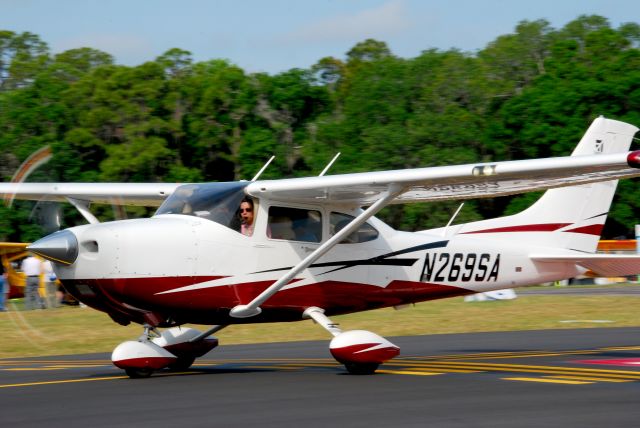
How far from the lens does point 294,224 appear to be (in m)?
13.2

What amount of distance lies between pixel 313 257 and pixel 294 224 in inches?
29.3

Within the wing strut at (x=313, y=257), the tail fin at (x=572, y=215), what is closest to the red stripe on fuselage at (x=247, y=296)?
the wing strut at (x=313, y=257)

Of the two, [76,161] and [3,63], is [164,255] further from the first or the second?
[3,63]

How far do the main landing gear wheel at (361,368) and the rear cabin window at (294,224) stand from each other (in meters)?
1.71

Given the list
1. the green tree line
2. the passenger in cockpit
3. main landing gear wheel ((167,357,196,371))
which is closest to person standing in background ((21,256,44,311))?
main landing gear wheel ((167,357,196,371))

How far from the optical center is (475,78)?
66.2 meters

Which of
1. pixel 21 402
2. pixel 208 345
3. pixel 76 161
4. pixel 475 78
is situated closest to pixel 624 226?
pixel 475 78

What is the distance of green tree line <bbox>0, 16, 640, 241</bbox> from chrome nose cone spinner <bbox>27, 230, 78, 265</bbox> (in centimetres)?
3890

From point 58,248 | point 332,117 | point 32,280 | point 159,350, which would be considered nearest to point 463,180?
point 159,350

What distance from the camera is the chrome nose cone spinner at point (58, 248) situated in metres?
11.4

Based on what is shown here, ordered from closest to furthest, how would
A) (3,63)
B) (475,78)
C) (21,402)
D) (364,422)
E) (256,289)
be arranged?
(364,422)
(21,402)
(256,289)
(475,78)
(3,63)

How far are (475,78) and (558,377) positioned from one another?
55785 millimetres

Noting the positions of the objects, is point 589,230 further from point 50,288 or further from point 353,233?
point 50,288

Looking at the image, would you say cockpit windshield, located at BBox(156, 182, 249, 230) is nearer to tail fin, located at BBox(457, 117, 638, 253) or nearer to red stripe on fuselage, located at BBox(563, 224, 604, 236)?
tail fin, located at BBox(457, 117, 638, 253)
